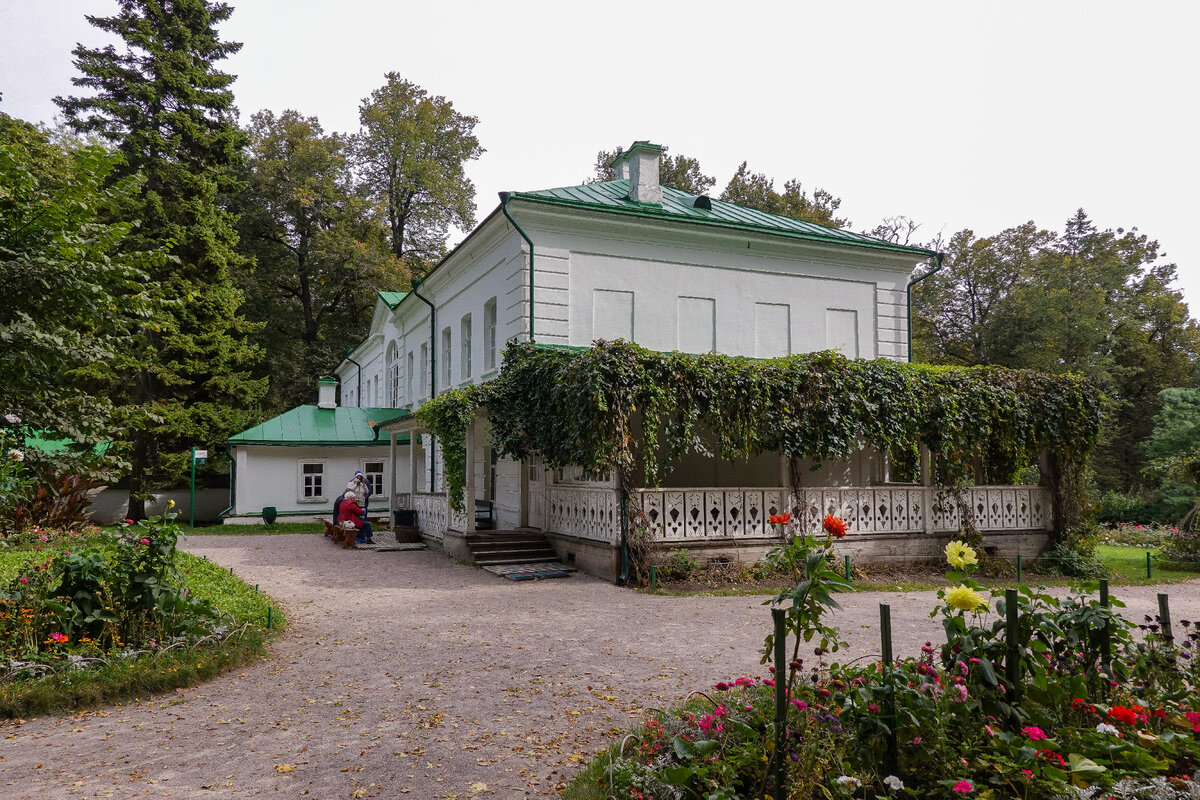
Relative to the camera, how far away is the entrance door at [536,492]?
612 inches

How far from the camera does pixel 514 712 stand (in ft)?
18.3

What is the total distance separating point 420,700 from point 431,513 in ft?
38.3

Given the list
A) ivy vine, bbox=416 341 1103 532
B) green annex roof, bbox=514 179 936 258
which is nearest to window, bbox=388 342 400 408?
ivy vine, bbox=416 341 1103 532

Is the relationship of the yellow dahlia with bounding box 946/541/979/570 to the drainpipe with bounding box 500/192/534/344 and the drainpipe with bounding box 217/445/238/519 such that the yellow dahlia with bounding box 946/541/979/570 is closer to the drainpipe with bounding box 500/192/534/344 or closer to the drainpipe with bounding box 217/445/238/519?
the drainpipe with bounding box 500/192/534/344

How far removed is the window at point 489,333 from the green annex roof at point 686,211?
9.66ft

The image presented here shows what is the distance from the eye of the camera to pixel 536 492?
16.0 metres

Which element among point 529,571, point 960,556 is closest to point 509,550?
point 529,571

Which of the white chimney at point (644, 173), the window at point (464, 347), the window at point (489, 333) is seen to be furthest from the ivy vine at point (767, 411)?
the white chimney at point (644, 173)

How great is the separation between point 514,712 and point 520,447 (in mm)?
8778

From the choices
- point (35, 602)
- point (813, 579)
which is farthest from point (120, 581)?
point (813, 579)

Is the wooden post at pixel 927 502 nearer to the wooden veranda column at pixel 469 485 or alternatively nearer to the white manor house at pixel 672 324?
the white manor house at pixel 672 324

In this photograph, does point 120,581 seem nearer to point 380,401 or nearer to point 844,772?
point 844,772

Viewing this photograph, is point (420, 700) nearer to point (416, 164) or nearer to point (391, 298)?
point (391, 298)

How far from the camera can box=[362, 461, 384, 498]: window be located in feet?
85.0
